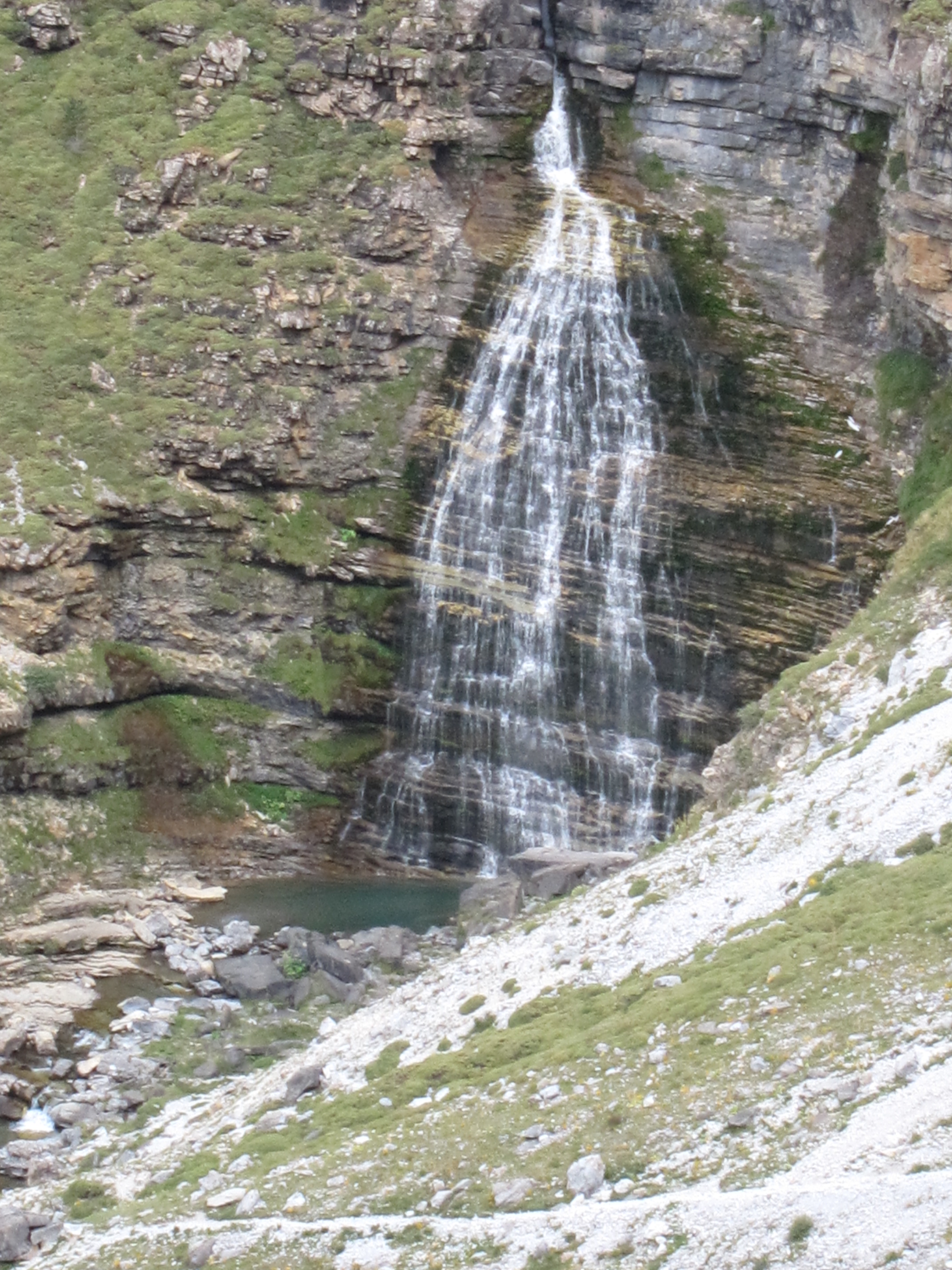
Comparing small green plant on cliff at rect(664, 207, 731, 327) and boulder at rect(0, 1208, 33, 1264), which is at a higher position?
small green plant on cliff at rect(664, 207, 731, 327)

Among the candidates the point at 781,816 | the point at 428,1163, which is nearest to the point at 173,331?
the point at 781,816

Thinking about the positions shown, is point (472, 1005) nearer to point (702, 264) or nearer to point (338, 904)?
point (338, 904)

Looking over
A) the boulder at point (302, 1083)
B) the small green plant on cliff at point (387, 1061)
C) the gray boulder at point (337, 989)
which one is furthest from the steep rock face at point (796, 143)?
the boulder at point (302, 1083)

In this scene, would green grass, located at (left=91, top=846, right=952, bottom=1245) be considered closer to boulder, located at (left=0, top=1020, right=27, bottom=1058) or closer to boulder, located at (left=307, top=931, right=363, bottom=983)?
boulder, located at (left=0, top=1020, right=27, bottom=1058)

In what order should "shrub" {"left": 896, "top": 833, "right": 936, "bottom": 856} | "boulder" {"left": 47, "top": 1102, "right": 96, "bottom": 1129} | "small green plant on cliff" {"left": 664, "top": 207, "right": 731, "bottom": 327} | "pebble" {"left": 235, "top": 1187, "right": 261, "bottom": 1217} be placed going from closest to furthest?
"pebble" {"left": 235, "top": 1187, "right": 261, "bottom": 1217}
"shrub" {"left": 896, "top": 833, "right": 936, "bottom": 856}
"boulder" {"left": 47, "top": 1102, "right": 96, "bottom": 1129}
"small green plant on cliff" {"left": 664, "top": 207, "right": 731, "bottom": 327}

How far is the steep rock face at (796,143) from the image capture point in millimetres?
46656

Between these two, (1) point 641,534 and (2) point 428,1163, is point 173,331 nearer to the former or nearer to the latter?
(1) point 641,534

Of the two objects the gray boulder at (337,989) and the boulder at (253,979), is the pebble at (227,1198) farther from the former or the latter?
Answer: the boulder at (253,979)

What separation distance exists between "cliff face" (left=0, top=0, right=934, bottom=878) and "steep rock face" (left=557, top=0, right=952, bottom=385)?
0.34 feet

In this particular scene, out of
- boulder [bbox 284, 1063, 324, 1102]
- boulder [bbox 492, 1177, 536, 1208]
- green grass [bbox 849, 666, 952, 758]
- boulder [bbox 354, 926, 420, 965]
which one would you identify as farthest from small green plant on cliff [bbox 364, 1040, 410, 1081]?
boulder [bbox 354, 926, 420, 965]

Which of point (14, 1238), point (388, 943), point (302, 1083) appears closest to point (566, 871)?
point (388, 943)

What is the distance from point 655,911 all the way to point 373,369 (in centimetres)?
2839

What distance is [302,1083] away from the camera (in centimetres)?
2627

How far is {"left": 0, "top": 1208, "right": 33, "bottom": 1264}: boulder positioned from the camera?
2398cm
